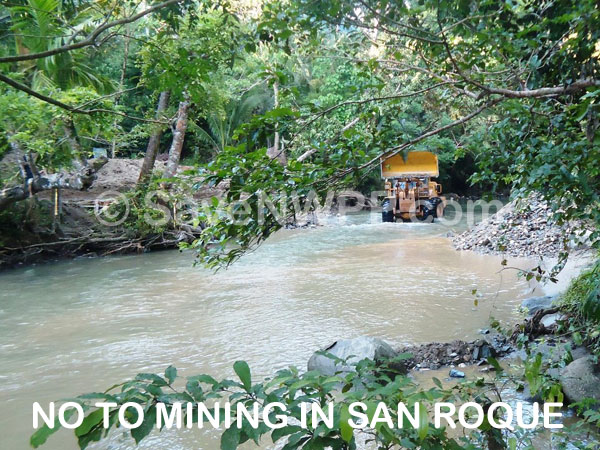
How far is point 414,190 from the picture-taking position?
54.2 ft

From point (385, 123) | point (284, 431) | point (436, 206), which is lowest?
point (284, 431)

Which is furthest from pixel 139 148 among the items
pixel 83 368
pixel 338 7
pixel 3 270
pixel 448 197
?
pixel 338 7

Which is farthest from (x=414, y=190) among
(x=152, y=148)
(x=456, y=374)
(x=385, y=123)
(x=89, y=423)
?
(x=89, y=423)

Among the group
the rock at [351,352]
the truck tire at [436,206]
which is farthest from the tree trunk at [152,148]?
the rock at [351,352]

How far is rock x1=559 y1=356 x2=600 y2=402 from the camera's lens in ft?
11.3

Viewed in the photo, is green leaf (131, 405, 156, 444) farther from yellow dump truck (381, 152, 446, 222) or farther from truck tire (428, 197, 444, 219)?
truck tire (428, 197, 444, 219)

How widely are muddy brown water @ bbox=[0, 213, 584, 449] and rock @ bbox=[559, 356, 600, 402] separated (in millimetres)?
1557

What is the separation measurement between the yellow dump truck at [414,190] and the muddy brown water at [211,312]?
503cm

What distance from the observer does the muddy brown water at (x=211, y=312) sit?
4.84m

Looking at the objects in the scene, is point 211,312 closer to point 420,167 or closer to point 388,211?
point 388,211

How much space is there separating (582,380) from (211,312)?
4.83m

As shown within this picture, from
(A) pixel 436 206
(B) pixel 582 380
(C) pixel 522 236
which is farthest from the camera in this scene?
(A) pixel 436 206

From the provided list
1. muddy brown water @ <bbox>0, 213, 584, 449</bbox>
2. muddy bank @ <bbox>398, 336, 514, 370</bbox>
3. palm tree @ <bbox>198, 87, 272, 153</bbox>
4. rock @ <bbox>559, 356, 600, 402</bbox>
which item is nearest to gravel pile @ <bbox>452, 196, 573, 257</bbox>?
muddy brown water @ <bbox>0, 213, 584, 449</bbox>

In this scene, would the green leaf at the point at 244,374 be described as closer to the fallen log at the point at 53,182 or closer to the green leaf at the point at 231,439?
the green leaf at the point at 231,439
